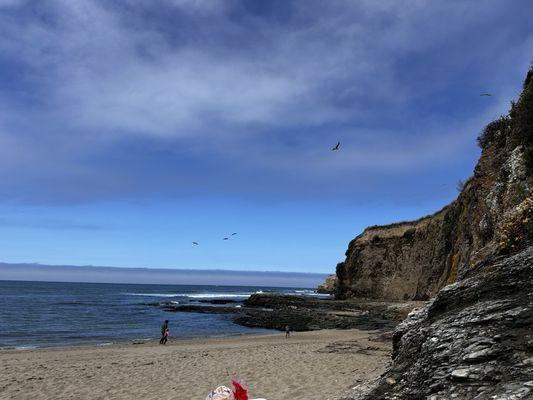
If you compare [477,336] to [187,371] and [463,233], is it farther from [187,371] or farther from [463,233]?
[463,233]

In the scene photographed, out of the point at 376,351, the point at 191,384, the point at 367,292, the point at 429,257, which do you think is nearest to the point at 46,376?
the point at 191,384

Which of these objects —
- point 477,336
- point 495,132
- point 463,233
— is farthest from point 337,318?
point 477,336

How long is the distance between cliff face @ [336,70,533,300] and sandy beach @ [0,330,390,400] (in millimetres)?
4667

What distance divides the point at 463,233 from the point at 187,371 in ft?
62.2

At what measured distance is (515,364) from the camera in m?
4.26

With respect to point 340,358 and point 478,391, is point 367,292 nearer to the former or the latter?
point 340,358

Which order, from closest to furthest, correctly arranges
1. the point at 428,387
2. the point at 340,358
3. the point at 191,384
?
the point at 428,387 < the point at 191,384 < the point at 340,358

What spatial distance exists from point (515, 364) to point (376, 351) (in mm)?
14457

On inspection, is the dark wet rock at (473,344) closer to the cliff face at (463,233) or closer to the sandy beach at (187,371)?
the cliff face at (463,233)

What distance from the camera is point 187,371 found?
15.6 m

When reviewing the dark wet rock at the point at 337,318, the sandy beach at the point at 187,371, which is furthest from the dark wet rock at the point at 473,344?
the dark wet rock at the point at 337,318

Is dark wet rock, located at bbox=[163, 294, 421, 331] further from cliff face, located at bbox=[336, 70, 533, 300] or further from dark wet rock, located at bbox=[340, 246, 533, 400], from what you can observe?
dark wet rock, located at bbox=[340, 246, 533, 400]

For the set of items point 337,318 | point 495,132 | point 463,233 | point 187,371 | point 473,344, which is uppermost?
point 495,132

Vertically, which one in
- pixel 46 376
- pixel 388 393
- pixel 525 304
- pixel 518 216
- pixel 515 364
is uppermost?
pixel 518 216
